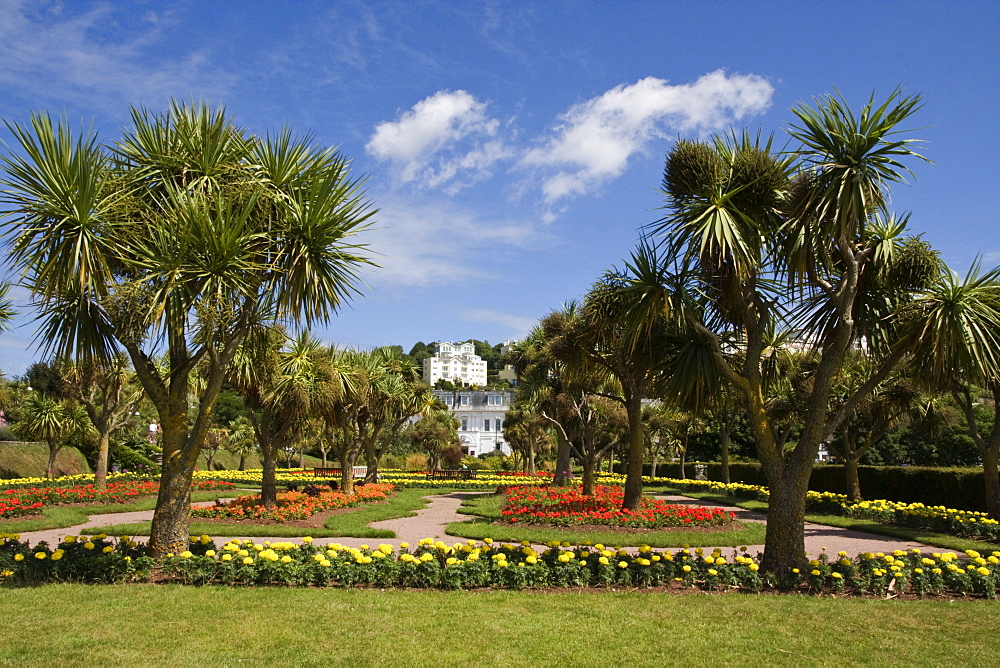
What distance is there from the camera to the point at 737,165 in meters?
9.52

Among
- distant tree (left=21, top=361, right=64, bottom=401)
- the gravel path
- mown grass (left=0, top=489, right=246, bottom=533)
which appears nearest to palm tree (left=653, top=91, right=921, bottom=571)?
the gravel path

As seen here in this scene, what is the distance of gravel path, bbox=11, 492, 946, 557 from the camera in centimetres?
1355

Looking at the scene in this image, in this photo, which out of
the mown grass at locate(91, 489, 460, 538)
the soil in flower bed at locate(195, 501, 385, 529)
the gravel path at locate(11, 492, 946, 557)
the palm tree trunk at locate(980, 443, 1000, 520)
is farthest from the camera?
the soil in flower bed at locate(195, 501, 385, 529)

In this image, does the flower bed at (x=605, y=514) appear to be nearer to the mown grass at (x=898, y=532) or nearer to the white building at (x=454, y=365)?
the mown grass at (x=898, y=532)

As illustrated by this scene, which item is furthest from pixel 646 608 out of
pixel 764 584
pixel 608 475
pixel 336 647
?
pixel 608 475

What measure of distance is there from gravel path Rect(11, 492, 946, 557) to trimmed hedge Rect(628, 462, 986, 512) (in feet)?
7.94

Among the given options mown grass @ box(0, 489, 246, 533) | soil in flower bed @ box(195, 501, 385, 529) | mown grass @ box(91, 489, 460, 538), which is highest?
mown grass @ box(91, 489, 460, 538)

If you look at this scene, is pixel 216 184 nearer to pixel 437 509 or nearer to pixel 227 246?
pixel 227 246

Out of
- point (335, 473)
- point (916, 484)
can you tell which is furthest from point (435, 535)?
point (335, 473)

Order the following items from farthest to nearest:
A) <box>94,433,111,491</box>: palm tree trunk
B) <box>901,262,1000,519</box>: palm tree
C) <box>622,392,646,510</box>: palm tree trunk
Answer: <box>94,433,111,491</box>: palm tree trunk, <box>622,392,646,510</box>: palm tree trunk, <box>901,262,1000,519</box>: palm tree

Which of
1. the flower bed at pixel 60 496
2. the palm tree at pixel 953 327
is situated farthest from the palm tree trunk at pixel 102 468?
the palm tree at pixel 953 327

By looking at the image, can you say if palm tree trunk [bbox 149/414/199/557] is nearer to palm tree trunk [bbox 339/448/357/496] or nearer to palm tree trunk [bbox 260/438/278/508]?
palm tree trunk [bbox 260/438/278/508]

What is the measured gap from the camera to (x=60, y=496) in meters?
20.6

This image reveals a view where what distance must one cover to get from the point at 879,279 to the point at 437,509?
15223 mm
